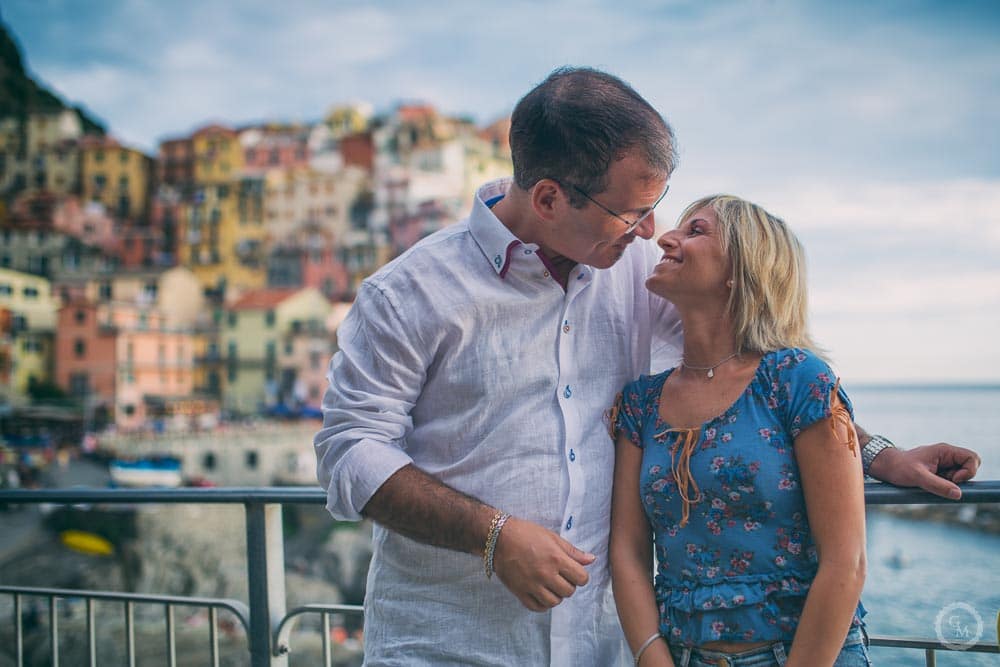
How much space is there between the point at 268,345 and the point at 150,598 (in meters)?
50.6

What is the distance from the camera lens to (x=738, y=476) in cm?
178

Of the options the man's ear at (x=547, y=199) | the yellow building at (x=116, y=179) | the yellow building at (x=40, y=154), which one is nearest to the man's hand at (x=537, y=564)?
the man's ear at (x=547, y=199)

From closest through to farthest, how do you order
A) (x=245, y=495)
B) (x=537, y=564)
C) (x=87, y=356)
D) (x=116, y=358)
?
(x=537, y=564) < (x=245, y=495) < (x=116, y=358) < (x=87, y=356)

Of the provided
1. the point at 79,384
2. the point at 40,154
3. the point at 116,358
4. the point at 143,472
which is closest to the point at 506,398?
the point at 143,472

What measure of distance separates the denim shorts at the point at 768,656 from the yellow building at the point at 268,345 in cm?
5058

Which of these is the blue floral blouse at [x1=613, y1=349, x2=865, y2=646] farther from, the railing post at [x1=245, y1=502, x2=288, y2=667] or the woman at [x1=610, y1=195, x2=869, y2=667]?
the railing post at [x1=245, y1=502, x2=288, y2=667]

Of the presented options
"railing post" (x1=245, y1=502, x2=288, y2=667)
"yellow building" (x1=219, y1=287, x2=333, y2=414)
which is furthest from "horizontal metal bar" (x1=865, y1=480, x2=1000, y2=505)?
"yellow building" (x1=219, y1=287, x2=333, y2=414)

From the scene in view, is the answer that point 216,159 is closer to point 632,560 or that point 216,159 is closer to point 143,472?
point 143,472

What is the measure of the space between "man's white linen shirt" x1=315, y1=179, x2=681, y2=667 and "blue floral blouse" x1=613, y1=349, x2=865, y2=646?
209mm

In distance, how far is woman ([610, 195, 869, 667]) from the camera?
1.71 metres

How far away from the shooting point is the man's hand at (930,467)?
6.15 ft

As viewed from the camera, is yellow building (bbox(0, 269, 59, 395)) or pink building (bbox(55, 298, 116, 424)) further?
yellow building (bbox(0, 269, 59, 395))

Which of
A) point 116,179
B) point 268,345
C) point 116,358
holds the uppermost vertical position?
point 116,179

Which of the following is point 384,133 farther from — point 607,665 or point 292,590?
point 607,665
